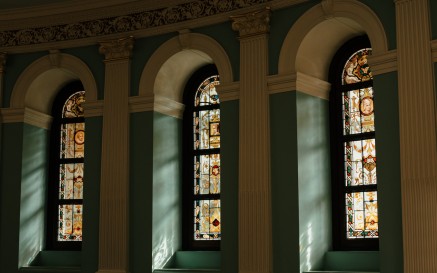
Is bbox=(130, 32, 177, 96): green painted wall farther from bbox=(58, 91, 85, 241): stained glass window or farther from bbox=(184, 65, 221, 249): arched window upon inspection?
bbox=(58, 91, 85, 241): stained glass window

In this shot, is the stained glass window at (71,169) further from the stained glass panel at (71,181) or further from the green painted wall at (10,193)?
the green painted wall at (10,193)

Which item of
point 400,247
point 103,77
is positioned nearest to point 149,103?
point 103,77

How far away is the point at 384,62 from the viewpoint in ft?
33.1

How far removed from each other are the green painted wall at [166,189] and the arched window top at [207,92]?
0.59 meters

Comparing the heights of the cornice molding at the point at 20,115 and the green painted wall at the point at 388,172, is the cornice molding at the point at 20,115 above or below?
above

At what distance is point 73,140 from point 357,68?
596 centimetres

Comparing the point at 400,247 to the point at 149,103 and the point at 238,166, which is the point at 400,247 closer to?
the point at 238,166

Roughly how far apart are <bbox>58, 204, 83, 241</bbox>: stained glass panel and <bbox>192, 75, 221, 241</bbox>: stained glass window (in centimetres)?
254

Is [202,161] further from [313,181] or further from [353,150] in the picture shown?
[353,150]

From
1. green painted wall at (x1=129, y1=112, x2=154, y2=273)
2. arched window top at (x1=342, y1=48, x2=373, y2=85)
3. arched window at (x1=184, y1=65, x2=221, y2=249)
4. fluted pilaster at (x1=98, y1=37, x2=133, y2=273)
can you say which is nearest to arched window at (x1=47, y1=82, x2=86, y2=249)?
fluted pilaster at (x1=98, y1=37, x2=133, y2=273)

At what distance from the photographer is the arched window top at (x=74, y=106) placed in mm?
14734

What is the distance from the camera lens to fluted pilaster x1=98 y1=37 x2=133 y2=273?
41.4 feet

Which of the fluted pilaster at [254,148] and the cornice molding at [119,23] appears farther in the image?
the cornice molding at [119,23]

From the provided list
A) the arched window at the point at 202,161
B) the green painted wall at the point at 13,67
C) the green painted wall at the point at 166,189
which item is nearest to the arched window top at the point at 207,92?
the arched window at the point at 202,161
